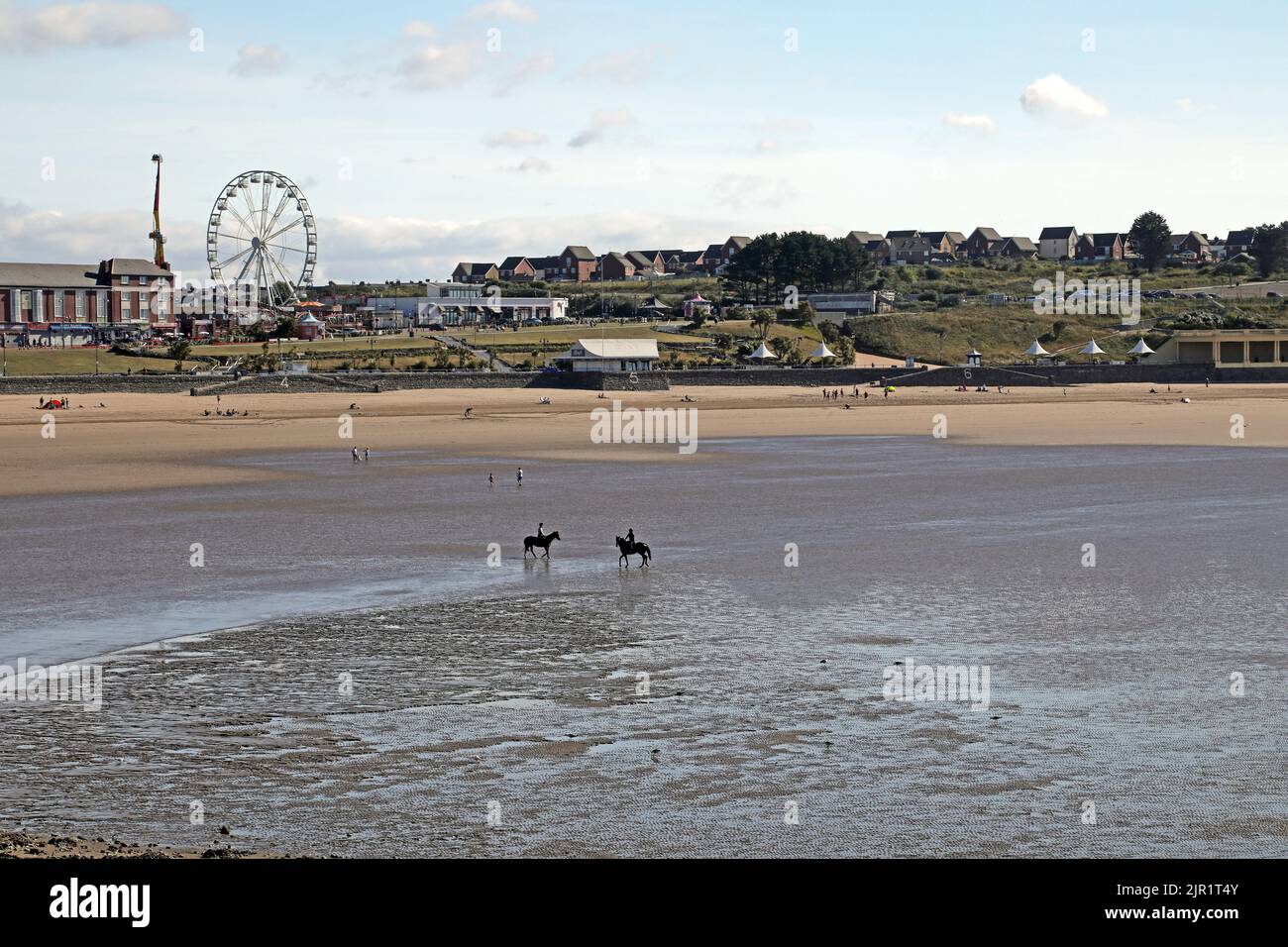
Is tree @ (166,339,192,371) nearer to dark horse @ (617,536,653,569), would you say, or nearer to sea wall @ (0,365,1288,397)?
sea wall @ (0,365,1288,397)

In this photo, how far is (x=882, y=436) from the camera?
70.2 meters

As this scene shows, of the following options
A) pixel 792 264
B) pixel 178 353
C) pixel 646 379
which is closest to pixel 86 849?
pixel 646 379

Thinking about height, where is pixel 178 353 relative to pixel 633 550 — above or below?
above

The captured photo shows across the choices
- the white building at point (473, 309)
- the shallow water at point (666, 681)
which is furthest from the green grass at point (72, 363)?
the shallow water at point (666, 681)

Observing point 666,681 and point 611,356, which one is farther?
point 611,356

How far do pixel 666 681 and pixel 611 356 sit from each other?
87.9 meters

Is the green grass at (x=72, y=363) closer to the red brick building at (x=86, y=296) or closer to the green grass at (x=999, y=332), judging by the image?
the red brick building at (x=86, y=296)

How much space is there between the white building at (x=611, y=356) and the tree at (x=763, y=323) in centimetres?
2971

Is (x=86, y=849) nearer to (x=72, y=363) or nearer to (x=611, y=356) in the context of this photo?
(x=611, y=356)

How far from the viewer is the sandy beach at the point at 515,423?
55.5 m

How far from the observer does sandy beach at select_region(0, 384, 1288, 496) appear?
5547 centimetres

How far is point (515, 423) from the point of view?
7681cm

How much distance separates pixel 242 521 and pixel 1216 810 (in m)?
28.1

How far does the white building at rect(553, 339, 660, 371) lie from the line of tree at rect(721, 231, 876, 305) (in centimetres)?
6260
